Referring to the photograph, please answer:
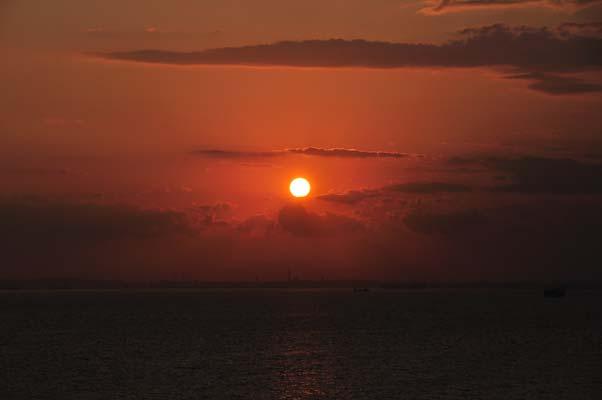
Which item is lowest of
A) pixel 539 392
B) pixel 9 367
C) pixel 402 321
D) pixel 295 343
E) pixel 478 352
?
pixel 539 392

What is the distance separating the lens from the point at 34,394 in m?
70.1

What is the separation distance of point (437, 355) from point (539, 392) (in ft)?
105

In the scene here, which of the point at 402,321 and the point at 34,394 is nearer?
the point at 34,394

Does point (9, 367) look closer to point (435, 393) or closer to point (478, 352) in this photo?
point (435, 393)

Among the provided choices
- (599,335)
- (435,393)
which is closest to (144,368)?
(435,393)

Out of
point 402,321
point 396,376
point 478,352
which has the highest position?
point 402,321

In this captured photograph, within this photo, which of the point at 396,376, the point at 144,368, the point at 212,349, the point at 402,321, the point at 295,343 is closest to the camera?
the point at 396,376

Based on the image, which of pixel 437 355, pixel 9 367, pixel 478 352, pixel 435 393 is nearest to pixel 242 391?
pixel 435 393

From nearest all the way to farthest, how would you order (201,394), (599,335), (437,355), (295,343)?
(201,394) → (437,355) → (295,343) → (599,335)

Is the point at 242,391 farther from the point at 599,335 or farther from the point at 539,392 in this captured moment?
the point at 599,335

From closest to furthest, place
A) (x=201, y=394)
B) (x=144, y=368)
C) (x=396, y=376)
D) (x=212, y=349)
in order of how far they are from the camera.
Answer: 1. (x=201, y=394)
2. (x=396, y=376)
3. (x=144, y=368)
4. (x=212, y=349)

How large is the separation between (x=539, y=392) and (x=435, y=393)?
855 centimetres

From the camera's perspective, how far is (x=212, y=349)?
366 ft

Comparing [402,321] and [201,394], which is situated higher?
[402,321]
